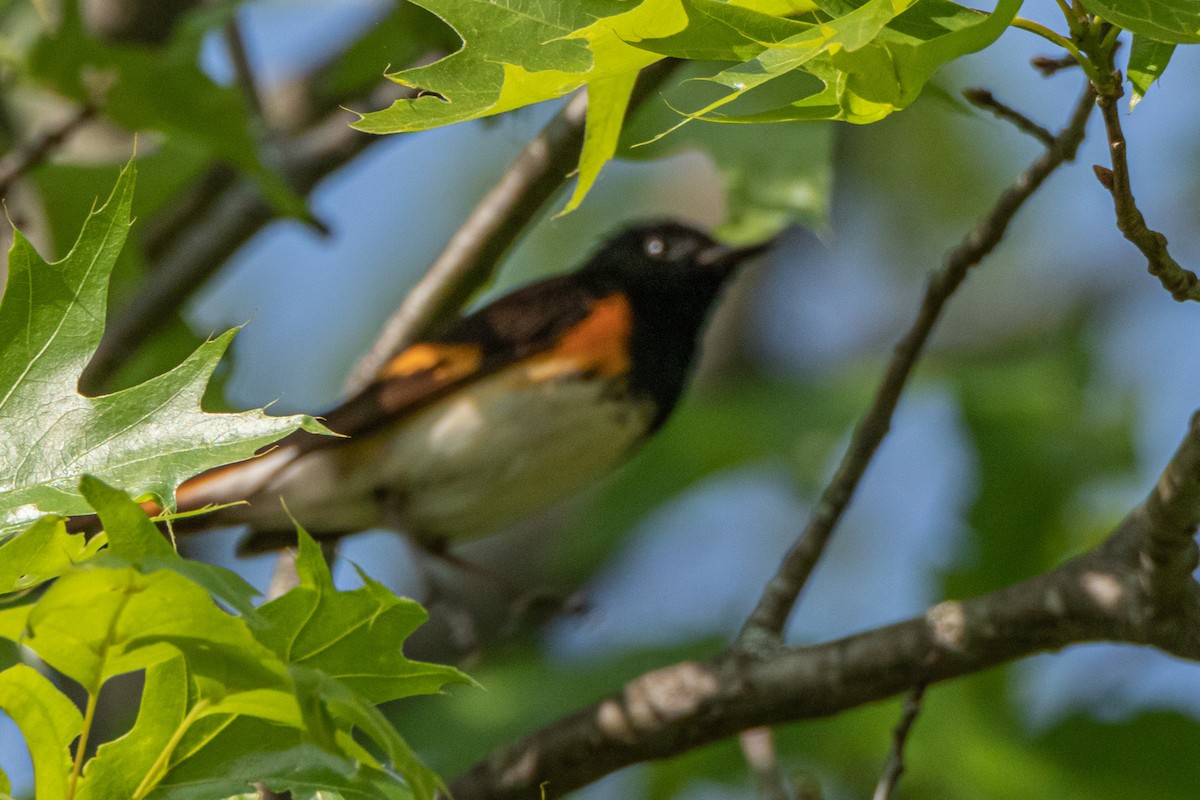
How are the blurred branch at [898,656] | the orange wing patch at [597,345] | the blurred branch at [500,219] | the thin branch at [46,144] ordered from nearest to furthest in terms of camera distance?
1. the blurred branch at [898,656]
2. the blurred branch at [500,219]
3. the thin branch at [46,144]
4. the orange wing patch at [597,345]

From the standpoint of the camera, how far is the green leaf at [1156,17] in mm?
1317

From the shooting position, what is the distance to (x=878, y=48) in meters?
1.36

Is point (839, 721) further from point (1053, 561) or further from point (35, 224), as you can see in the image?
point (35, 224)

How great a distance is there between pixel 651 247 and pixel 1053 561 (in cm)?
177

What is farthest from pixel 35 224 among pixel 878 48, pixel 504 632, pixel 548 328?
pixel 878 48

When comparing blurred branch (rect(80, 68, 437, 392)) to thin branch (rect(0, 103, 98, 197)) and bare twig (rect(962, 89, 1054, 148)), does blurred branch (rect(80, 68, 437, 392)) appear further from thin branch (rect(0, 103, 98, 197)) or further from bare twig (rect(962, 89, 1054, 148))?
bare twig (rect(962, 89, 1054, 148))

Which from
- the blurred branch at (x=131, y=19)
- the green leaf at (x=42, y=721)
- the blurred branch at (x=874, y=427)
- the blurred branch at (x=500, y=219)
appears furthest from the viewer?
the blurred branch at (x=131, y=19)

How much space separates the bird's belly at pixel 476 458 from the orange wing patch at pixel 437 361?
0.29ft

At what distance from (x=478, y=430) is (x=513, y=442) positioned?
117 millimetres

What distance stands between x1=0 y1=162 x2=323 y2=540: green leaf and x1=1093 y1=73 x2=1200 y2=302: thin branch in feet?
3.17

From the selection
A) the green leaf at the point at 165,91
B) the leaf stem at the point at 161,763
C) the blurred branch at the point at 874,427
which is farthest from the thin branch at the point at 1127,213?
the green leaf at the point at 165,91

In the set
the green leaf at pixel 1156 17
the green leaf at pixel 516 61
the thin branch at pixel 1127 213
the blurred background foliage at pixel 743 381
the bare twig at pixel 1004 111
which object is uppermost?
the green leaf at pixel 1156 17

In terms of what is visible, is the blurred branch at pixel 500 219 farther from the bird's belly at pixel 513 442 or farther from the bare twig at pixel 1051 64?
the bare twig at pixel 1051 64

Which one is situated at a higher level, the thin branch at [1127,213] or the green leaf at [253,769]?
the thin branch at [1127,213]
